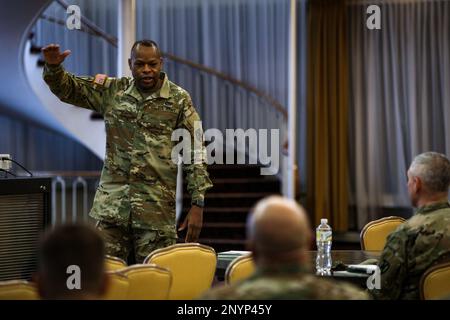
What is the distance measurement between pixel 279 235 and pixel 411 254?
1070 millimetres

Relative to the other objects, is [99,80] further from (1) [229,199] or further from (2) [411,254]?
(1) [229,199]

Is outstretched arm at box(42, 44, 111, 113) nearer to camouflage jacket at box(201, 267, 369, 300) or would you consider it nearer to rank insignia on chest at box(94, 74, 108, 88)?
rank insignia on chest at box(94, 74, 108, 88)

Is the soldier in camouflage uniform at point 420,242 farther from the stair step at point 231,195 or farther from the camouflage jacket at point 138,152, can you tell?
the stair step at point 231,195

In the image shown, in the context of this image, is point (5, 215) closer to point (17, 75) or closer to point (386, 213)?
point (17, 75)

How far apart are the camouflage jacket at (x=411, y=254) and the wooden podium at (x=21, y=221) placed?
188 centimetres

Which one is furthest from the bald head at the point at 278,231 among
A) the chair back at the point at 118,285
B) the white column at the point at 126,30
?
the white column at the point at 126,30

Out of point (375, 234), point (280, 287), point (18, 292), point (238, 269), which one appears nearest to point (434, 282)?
point (238, 269)

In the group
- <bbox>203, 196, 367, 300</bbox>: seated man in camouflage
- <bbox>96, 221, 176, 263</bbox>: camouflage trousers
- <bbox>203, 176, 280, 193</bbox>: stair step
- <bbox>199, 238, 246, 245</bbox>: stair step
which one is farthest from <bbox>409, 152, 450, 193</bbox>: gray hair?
<bbox>203, 176, 280, 193</bbox>: stair step

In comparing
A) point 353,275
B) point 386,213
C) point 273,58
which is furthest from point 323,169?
point 353,275

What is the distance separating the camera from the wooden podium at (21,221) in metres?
3.67

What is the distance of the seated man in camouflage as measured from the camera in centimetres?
165

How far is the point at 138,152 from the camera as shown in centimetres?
368
